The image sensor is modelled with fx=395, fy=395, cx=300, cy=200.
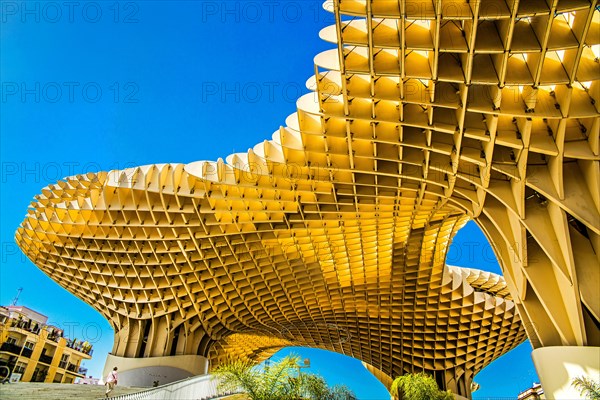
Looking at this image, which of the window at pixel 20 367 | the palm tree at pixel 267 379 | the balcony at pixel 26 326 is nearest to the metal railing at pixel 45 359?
the balcony at pixel 26 326

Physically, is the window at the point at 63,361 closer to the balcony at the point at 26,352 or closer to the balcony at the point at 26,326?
the balcony at the point at 26,326

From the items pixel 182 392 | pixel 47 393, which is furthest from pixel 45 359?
pixel 182 392

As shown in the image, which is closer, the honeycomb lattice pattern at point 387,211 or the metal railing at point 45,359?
the honeycomb lattice pattern at point 387,211

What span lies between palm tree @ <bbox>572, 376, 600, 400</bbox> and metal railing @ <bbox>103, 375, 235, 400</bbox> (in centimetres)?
1339

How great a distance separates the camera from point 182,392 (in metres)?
17.4

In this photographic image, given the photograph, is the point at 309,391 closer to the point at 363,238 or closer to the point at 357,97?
the point at 357,97

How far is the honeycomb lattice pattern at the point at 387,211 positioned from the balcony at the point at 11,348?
14695 millimetres

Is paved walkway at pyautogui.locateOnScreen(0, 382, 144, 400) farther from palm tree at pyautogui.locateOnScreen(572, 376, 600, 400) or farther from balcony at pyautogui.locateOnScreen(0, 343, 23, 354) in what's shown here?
balcony at pyautogui.locateOnScreen(0, 343, 23, 354)

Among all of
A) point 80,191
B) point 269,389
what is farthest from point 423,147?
point 80,191

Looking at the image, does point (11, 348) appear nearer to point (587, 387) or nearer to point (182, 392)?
point (182, 392)

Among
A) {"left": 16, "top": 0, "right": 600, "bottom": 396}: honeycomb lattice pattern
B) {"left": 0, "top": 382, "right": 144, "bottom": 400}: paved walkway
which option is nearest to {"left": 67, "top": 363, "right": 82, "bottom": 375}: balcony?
{"left": 16, "top": 0, "right": 600, "bottom": 396}: honeycomb lattice pattern

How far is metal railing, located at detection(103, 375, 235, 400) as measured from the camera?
1688 centimetres

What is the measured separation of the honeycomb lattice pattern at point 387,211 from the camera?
12570 mm

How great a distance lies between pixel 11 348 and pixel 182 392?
147 feet
